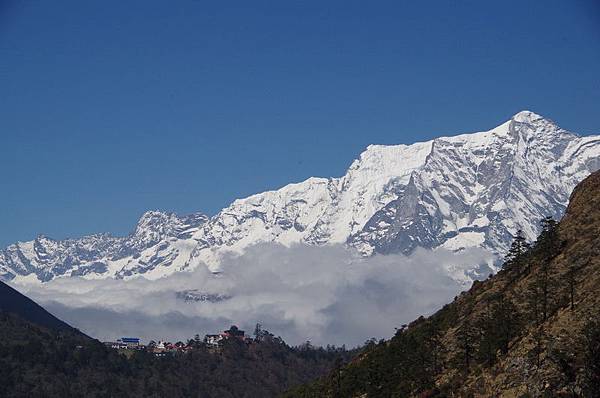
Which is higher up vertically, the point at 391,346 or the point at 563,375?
the point at 391,346

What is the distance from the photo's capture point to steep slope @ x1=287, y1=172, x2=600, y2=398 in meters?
84.1

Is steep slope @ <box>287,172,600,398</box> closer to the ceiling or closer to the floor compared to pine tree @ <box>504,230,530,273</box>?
closer to the floor

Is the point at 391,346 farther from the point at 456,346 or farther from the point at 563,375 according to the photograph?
the point at 563,375

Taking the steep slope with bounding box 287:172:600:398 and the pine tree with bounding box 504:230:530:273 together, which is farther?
the pine tree with bounding box 504:230:530:273

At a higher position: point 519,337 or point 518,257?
point 518,257

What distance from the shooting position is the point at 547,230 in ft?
420

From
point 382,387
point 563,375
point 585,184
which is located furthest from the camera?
point 585,184

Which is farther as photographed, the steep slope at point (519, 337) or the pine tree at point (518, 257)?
the pine tree at point (518, 257)

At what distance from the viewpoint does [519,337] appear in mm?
99375

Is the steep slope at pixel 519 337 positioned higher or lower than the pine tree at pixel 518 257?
lower

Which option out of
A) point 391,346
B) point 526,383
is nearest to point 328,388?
point 391,346

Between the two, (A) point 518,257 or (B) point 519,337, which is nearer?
(B) point 519,337

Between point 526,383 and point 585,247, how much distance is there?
31.0 meters

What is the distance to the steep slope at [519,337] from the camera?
84.1 m
